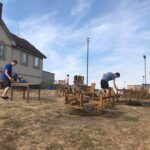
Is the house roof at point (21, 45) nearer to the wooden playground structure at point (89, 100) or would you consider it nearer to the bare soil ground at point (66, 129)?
the wooden playground structure at point (89, 100)

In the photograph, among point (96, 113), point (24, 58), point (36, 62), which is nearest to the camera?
point (96, 113)

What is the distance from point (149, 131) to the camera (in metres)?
12.6

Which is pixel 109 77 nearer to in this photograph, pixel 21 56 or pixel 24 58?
pixel 21 56

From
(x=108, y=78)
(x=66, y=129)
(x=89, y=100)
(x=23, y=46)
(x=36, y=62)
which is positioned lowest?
(x=66, y=129)

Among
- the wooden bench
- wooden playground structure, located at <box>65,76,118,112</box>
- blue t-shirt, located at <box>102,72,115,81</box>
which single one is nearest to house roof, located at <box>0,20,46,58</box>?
wooden playground structure, located at <box>65,76,118,112</box>

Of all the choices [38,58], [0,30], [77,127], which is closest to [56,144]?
[77,127]

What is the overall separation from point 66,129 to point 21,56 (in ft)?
88.8

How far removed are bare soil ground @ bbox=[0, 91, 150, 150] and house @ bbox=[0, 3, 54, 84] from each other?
20.5 meters

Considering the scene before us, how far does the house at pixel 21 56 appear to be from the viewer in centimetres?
3381

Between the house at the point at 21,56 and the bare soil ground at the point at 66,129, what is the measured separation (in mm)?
20521

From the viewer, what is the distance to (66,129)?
11.2m

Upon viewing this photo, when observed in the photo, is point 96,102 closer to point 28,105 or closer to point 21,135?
point 28,105

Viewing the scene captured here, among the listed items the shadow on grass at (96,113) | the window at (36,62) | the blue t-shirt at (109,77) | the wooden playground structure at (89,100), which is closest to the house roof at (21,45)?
the window at (36,62)

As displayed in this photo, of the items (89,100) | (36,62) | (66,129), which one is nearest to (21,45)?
(36,62)
